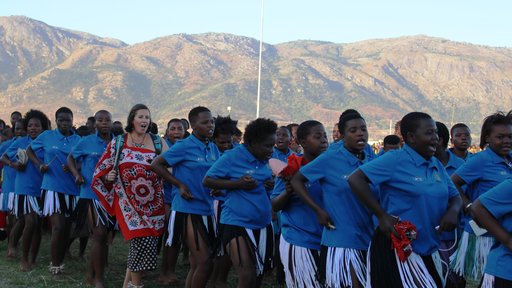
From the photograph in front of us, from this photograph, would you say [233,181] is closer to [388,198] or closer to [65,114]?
[388,198]

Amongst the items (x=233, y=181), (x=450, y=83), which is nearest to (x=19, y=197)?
(x=233, y=181)

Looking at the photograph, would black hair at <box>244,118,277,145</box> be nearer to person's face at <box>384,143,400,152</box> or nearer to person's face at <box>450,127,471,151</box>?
person's face at <box>450,127,471,151</box>

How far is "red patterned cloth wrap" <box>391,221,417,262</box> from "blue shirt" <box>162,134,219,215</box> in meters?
2.62

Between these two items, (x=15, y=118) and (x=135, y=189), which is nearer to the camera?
(x=135, y=189)

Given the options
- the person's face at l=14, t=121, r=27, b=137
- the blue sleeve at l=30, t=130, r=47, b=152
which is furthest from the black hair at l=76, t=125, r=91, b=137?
the blue sleeve at l=30, t=130, r=47, b=152

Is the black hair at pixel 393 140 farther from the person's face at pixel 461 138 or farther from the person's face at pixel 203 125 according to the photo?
the person's face at pixel 203 125

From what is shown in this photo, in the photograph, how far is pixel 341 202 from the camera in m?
5.52

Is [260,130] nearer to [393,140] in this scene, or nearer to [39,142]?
[393,140]

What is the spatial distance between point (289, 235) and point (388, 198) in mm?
1250

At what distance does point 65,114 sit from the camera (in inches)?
367

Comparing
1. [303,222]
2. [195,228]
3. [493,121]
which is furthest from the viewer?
[195,228]

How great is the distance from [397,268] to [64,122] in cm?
551

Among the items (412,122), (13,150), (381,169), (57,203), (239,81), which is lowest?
(57,203)

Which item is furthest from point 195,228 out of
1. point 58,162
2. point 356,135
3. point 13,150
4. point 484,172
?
point 13,150
